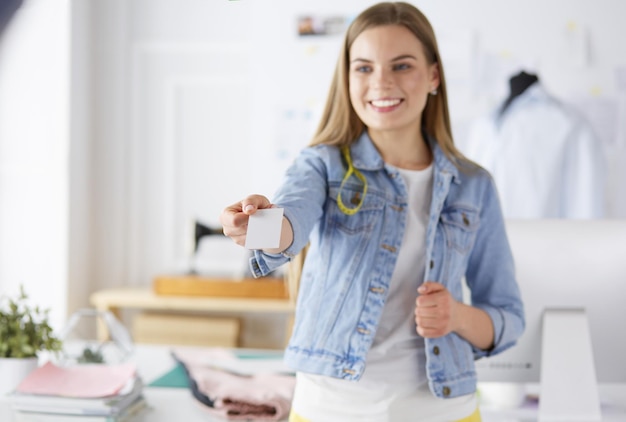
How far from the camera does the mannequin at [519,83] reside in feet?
11.5

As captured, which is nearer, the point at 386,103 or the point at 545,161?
the point at 386,103

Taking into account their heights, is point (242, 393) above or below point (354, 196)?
below

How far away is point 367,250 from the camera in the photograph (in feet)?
3.57

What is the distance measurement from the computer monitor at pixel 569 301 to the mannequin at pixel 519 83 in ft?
6.83

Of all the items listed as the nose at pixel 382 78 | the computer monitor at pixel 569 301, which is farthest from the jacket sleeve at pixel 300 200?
the computer monitor at pixel 569 301

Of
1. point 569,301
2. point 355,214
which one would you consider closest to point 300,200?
point 355,214

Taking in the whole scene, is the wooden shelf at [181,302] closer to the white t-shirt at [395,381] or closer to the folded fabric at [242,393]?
the folded fabric at [242,393]

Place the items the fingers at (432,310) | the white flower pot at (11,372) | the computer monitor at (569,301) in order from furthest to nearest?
1. the white flower pot at (11,372)
2. the computer monitor at (569,301)
3. the fingers at (432,310)

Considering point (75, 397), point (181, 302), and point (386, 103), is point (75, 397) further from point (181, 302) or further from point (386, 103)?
point (181, 302)

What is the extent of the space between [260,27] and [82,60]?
0.91 m

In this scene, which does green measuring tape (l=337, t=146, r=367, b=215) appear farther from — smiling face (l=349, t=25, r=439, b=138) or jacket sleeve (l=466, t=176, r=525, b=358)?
jacket sleeve (l=466, t=176, r=525, b=358)

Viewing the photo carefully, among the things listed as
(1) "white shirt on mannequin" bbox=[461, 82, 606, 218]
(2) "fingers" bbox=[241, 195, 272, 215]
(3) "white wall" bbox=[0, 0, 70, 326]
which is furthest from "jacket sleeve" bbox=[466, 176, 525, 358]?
(3) "white wall" bbox=[0, 0, 70, 326]

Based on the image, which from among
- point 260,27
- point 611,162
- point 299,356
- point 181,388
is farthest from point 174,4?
point 299,356

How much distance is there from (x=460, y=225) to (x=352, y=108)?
0.78ft
